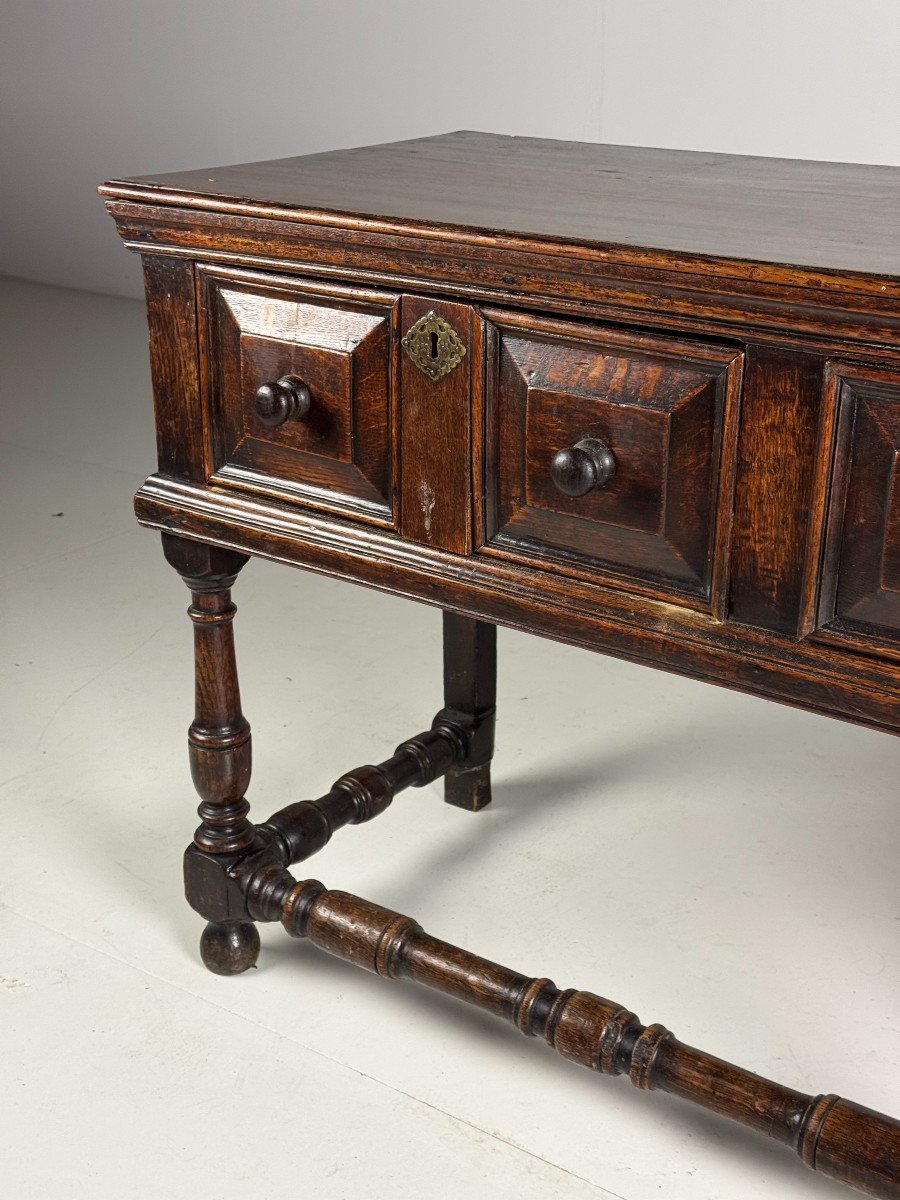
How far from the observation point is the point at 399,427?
167cm

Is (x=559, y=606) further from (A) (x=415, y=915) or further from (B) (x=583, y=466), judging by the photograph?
(A) (x=415, y=915)

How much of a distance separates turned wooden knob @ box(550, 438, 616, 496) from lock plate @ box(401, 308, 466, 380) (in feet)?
0.55

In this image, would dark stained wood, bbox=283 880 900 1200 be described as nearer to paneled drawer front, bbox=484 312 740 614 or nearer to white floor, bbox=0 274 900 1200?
white floor, bbox=0 274 900 1200

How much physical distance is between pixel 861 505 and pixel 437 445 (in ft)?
1.55

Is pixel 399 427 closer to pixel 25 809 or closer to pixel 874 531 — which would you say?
pixel 874 531

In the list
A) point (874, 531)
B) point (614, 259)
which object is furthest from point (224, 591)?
point (874, 531)

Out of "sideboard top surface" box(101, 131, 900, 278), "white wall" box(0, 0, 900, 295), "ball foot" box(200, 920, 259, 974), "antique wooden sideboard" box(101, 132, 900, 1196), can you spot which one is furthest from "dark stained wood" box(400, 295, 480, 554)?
"white wall" box(0, 0, 900, 295)

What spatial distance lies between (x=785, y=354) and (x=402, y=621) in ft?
6.74

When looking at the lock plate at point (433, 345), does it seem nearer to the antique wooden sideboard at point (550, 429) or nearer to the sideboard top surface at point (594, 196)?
the antique wooden sideboard at point (550, 429)

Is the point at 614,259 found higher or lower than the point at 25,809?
higher

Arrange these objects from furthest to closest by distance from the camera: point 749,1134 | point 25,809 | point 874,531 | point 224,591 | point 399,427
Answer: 1. point 25,809
2. point 224,591
3. point 749,1134
4. point 399,427
5. point 874,531

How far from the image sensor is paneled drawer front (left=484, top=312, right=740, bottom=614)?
1.45 metres

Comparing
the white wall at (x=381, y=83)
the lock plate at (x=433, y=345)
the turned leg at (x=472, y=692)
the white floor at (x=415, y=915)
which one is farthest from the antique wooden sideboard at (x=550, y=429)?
the white wall at (x=381, y=83)

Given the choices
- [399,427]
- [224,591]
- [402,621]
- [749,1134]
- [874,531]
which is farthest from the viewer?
[402,621]
